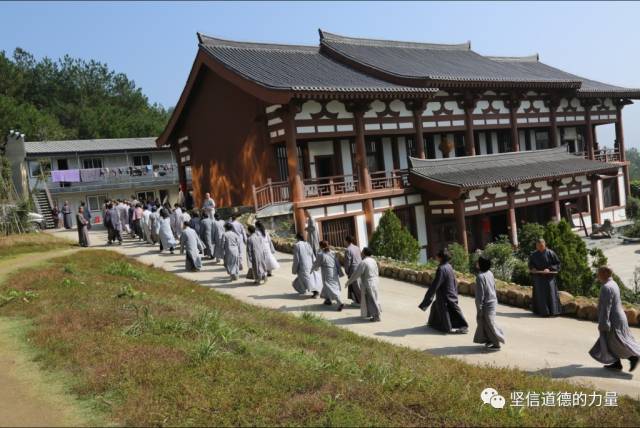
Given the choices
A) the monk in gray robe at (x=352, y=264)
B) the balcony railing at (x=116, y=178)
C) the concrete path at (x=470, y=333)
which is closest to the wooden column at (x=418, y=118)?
the concrete path at (x=470, y=333)

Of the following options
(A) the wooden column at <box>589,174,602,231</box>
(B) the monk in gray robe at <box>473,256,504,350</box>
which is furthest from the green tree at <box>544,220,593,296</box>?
(A) the wooden column at <box>589,174,602,231</box>

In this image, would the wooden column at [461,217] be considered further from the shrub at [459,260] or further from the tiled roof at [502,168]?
the shrub at [459,260]

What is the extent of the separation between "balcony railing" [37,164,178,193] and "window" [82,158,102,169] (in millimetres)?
2160

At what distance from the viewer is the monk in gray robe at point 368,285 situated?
433 inches

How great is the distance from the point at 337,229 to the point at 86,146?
25468 mm

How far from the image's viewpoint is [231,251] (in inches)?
579

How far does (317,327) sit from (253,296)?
3755 mm

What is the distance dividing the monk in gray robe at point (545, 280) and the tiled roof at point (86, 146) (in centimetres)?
3369

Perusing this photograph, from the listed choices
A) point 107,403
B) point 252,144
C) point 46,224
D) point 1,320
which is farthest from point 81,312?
point 46,224

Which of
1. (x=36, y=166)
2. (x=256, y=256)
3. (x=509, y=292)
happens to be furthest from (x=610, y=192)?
(x=36, y=166)

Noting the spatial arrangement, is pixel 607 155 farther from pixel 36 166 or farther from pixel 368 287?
pixel 36 166

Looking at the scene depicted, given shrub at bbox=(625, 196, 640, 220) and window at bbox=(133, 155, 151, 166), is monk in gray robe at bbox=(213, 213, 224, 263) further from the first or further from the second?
window at bbox=(133, 155, 151, 166)

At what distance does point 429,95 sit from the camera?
22516 millimetres

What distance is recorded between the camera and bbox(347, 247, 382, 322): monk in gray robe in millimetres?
11005
